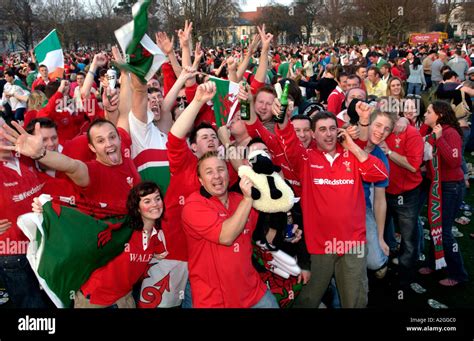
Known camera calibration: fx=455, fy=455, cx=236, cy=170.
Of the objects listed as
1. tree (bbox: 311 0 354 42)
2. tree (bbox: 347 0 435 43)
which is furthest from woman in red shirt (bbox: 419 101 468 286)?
tree (bbox: 311 0 354 42)

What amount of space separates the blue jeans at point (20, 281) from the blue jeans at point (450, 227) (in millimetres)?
4143

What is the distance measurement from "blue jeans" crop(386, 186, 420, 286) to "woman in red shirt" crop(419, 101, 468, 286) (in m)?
0.30

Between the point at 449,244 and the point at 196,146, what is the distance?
307cm

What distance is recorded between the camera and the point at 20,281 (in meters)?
3.67

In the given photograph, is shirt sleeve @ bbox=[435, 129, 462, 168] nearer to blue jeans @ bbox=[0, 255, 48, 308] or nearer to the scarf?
the scarf

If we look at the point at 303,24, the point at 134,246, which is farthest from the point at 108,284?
the point at 303,24

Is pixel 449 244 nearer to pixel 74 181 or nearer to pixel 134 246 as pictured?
pixel 134 246

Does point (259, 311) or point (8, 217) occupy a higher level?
point (8, 217)

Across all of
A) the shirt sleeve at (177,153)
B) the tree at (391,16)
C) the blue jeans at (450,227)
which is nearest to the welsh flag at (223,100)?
the shirt sleeve at (177,153)

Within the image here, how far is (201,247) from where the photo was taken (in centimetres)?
321

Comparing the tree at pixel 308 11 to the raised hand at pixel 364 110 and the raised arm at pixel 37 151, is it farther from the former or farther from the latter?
the raised arm at pixel 37 151

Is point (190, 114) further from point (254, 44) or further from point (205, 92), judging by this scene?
point (254, 44)

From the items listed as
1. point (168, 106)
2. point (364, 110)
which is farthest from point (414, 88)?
point (168, 106)

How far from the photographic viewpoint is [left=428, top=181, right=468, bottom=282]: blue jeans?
495 cm
